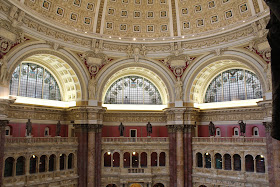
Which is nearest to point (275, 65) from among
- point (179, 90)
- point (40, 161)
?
point (179, 90)

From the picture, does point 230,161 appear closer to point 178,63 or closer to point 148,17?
point 178,63

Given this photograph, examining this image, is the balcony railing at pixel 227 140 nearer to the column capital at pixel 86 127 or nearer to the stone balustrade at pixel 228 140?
the stone balustrade at pixel 228 140

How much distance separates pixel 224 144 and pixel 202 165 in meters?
4.11

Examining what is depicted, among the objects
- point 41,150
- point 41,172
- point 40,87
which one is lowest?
point 41,172

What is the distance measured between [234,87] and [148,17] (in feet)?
46.9

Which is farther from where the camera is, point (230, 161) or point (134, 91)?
point (134, 91)

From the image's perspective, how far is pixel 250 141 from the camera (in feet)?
95.9

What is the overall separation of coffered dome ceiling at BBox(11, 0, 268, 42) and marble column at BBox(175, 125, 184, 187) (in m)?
11.6

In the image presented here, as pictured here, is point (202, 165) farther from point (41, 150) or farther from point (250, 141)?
point (41, 150)

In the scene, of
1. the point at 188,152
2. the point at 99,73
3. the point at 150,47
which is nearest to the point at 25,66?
the point at 99,73

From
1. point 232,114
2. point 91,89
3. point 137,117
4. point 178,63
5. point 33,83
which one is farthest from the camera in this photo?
point 137,117

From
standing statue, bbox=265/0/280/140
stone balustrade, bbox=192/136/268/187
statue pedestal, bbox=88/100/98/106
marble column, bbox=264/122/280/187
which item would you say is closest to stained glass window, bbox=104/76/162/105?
statue pedestal, bbox=88/100/98/106

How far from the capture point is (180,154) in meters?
33.1

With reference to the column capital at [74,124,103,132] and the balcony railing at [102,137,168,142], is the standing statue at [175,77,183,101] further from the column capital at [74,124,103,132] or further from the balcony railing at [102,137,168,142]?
the column capital at [74,124,103,132]
